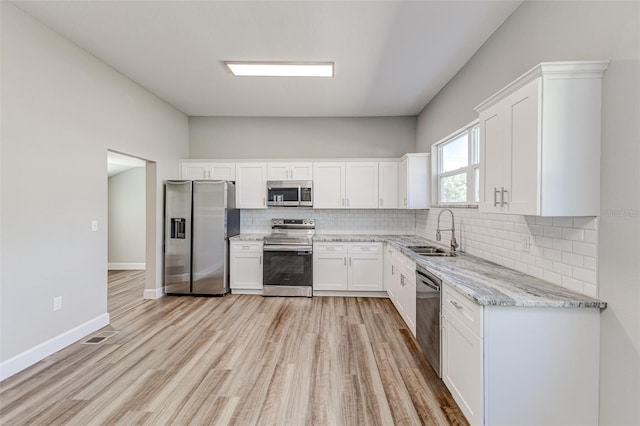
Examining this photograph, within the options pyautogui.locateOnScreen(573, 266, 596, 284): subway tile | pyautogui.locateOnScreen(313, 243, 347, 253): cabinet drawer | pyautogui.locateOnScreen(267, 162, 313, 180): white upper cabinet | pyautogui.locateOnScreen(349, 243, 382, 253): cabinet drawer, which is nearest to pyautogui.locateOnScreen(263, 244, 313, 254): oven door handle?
pyautogui.locateOnScreen(313, 243, 347, 253): cabinet drawer

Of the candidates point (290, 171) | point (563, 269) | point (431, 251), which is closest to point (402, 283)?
point (431, 251)

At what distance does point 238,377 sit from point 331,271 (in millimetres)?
2309

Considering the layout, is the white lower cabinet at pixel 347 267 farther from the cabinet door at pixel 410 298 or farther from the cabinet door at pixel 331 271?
the cabinet door at pixel 410 298

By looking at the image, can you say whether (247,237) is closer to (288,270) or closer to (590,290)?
(288,270)

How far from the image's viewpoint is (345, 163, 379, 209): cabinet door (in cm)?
475

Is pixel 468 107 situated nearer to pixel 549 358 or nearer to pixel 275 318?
pixel 549 358

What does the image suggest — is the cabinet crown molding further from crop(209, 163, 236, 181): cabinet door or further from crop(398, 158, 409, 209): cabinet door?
crop(209, 163, 236, 181): cabinet door

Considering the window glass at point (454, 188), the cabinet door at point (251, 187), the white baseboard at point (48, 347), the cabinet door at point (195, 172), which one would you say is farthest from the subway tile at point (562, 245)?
the cabinet door at point (195, 172)

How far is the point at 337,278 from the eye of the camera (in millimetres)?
4457

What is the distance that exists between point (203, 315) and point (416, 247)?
2.95 metres

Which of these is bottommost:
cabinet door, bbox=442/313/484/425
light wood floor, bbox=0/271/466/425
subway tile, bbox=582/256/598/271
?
light wood floor, bbox=0/271/466/425

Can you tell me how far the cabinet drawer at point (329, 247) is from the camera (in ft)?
14.6

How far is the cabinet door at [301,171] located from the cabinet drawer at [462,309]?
312 centimetres

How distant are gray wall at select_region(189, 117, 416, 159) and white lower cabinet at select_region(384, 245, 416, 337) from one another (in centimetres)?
196
